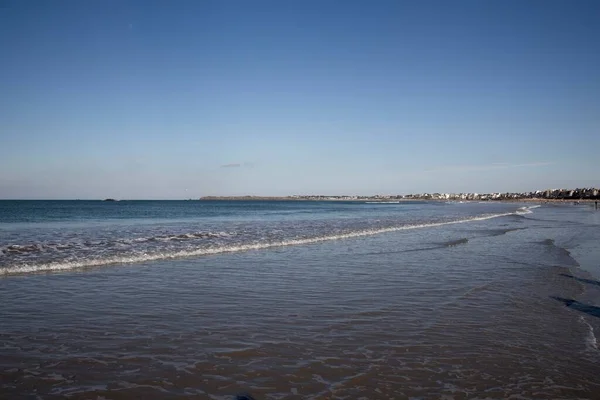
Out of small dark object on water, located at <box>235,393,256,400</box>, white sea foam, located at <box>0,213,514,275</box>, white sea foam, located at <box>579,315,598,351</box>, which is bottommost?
white sea foam, located at <box>579,315,598,351</box>

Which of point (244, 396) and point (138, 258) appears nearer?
point (244, 396)

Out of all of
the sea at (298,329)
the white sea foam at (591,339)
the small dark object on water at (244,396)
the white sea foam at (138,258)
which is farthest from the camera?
the white sea foam at (138,258)

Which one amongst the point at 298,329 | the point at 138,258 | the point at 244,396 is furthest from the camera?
the point at 138,258

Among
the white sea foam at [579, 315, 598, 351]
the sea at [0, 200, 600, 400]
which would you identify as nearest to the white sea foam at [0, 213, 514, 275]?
the sea at [0, 200, 600, 400]

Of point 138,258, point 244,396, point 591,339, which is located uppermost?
point 138,258

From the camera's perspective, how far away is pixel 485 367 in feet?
19.6

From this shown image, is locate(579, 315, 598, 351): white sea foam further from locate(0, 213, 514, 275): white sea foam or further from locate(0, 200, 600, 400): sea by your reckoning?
locate(0, 213, 514, 275): white sea foam

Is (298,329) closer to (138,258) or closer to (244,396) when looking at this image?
(244,396)

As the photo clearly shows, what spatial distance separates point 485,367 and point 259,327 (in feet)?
12.1

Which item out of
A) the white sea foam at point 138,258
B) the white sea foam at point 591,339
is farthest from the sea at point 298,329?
the white sea foam at point 138,258

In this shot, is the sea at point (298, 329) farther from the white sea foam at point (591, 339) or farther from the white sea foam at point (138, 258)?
the white sea foam at point (138, 258)

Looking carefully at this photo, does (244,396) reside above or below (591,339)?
above

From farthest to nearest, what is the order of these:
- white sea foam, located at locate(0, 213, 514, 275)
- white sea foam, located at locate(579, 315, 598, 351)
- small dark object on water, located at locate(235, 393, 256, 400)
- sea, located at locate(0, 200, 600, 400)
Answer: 1. white sea foam, located at locate(0, 213, 514, 275)
2. white sea foam, located at locate(579, 315, 598, 351)
3. sea, located at locate(0, 200, 600, 400)
4. small dark object on water, located at locate(235, 393, 256, 400)

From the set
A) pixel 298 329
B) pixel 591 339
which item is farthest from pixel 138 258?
pixel 591 339
